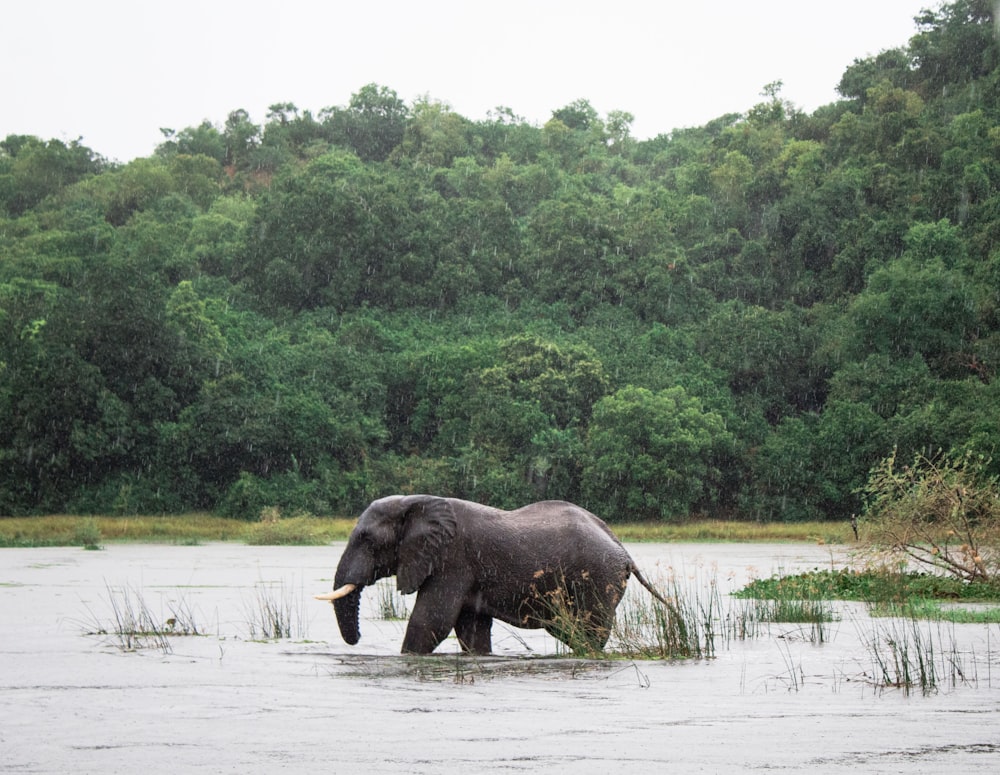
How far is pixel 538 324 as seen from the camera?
Answer: 69500 mm

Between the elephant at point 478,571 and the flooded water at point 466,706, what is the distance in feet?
1.24

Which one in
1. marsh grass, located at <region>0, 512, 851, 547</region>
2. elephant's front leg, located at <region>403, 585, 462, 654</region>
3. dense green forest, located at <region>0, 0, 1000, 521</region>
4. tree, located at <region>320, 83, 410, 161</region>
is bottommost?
marsh grass, located at <region>0, 512, 851, 547</region>

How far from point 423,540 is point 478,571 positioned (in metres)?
0.60

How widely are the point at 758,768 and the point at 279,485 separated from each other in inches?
1991

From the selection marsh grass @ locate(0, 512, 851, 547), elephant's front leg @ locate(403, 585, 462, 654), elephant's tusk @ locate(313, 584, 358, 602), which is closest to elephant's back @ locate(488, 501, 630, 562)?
elephant's front leg @ locate(403, 585, 462, 654)

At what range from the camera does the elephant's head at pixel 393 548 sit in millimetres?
13062

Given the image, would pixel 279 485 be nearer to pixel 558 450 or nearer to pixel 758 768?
pixel 558 450

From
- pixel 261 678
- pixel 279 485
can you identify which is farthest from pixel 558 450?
pixel 261 678

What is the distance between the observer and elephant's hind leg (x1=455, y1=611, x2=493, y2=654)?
44.9ft

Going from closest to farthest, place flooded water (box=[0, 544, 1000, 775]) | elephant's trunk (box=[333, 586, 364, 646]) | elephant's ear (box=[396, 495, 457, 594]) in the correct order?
flooded water (box=[0, 544, 1000, 775])
elephant's ear (box=[396, 495, 457, 594])
elephant's trunk (box=[333, 586, 364, 646])

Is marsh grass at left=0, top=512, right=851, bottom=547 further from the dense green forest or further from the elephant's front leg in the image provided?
the elephant's front leg

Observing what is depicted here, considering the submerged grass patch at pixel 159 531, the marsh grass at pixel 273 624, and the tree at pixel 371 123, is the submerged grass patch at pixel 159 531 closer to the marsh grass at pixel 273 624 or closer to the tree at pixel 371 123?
the marsh grass at pixel 273 624

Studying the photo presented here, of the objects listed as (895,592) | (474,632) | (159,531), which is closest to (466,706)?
(474,632)

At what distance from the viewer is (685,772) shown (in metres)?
8.09
